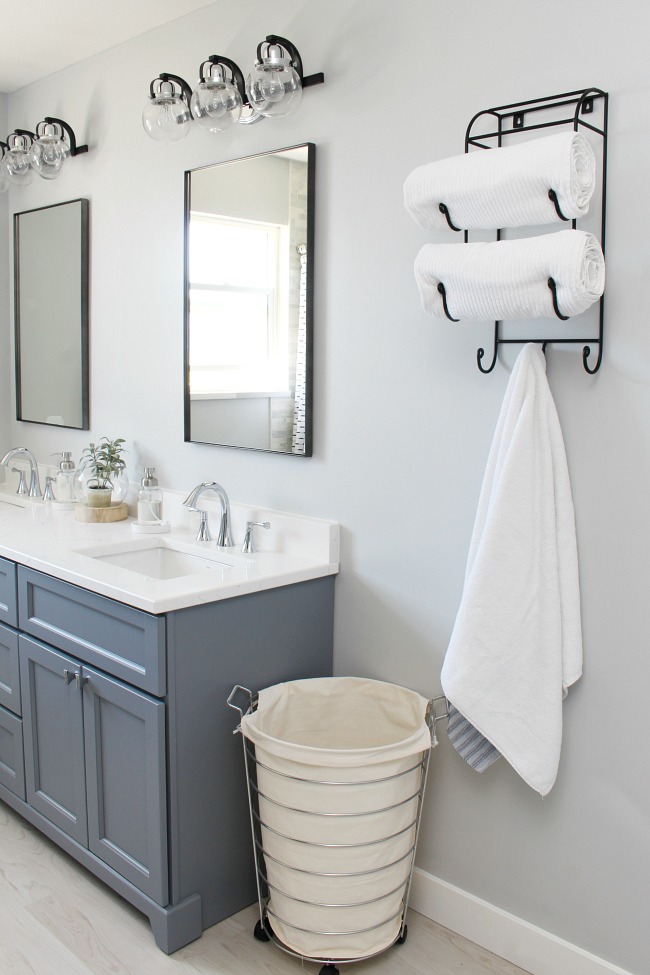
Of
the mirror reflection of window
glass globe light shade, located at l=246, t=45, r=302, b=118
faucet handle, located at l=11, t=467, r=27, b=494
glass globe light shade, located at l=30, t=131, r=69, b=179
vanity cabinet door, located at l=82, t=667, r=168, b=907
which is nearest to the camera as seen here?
vanity cabinet door, located at l=82, t=667, r=168, b=907

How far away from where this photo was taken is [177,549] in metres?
2.58

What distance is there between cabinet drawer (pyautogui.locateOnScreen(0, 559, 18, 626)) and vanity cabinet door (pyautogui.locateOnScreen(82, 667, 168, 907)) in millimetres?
395

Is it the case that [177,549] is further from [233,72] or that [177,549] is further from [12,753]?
[233,72]

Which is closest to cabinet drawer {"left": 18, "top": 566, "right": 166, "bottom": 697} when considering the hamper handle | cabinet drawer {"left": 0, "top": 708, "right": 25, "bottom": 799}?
the hamper handle

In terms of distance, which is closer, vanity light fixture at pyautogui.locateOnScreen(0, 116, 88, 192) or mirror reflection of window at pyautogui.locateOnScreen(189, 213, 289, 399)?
mirror reflection of window at pyautogui.locateOnScreen(189, 213, 289, 399)

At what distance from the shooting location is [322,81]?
2207 mm

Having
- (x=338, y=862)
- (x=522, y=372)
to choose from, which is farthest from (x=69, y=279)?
(x=338, y=862)

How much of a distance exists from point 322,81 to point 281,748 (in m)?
1.62

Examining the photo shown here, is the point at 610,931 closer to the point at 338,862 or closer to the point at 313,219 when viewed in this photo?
the point at 338,862

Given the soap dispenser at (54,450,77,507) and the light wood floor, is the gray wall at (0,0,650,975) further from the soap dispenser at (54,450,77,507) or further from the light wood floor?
the soap dispenser at (54,450,77,507)

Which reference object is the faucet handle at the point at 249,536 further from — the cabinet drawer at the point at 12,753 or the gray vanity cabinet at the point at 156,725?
the cabinet drawer at the point at 12,753

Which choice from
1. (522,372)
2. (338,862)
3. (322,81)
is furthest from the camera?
(322,81)

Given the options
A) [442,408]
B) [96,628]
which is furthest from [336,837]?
[442,408]

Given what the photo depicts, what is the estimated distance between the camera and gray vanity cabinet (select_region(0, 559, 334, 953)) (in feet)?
6.55
